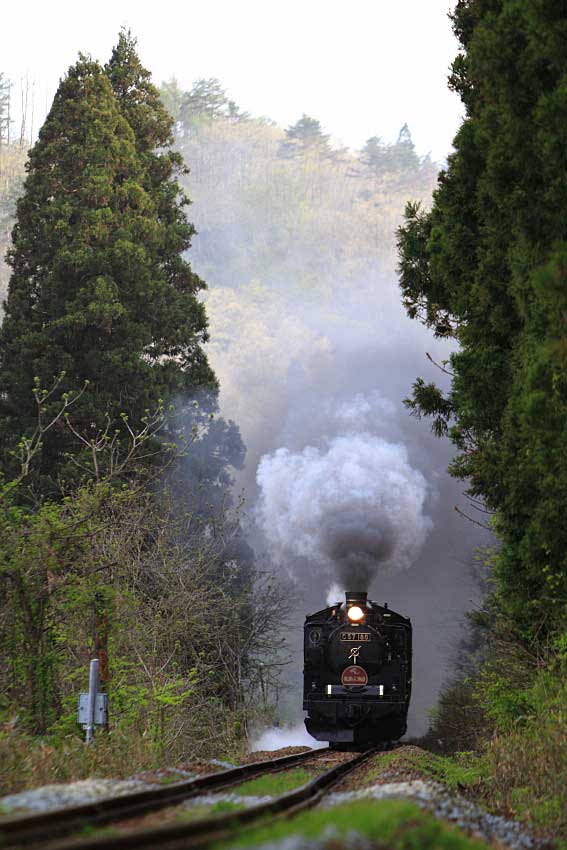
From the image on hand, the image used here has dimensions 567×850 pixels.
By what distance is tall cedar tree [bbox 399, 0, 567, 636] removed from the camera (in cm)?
1177

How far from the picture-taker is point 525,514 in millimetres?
14445

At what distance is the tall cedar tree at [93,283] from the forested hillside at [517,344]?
1316 cm

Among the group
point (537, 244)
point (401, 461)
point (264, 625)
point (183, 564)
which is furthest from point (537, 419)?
point (264, 625)

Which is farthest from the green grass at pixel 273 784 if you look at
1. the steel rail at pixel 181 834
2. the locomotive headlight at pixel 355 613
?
the locomotive headlight at pixel 355 613

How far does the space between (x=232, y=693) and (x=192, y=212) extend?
2767 inches

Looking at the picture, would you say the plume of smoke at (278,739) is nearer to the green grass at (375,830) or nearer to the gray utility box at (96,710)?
the gray utility box at (96,710)

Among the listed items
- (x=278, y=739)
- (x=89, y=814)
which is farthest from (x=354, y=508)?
(x=89, y=814)

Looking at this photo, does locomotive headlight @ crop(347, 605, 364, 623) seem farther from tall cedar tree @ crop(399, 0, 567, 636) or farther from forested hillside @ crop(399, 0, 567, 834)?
tall cedar tree @ crop(399, 0, 567, 636)

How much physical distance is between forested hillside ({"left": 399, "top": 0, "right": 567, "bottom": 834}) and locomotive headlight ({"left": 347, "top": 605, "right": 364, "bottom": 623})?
361 centimetres

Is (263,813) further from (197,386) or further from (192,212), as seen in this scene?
(192,212)

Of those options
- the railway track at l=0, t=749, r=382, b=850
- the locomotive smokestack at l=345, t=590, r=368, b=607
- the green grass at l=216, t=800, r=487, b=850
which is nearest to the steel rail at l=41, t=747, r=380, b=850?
the railway track at l=0, t=749, r=382, b=850

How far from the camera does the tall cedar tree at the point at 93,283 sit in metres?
28.2

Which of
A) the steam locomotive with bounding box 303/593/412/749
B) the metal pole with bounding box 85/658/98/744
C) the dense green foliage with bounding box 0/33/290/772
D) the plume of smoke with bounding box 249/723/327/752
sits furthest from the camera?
the plume of smoke with bounding box 249/723/327/752

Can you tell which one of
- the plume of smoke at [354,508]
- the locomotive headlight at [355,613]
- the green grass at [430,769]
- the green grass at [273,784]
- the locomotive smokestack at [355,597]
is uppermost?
the plume of smoke at [354,508]
